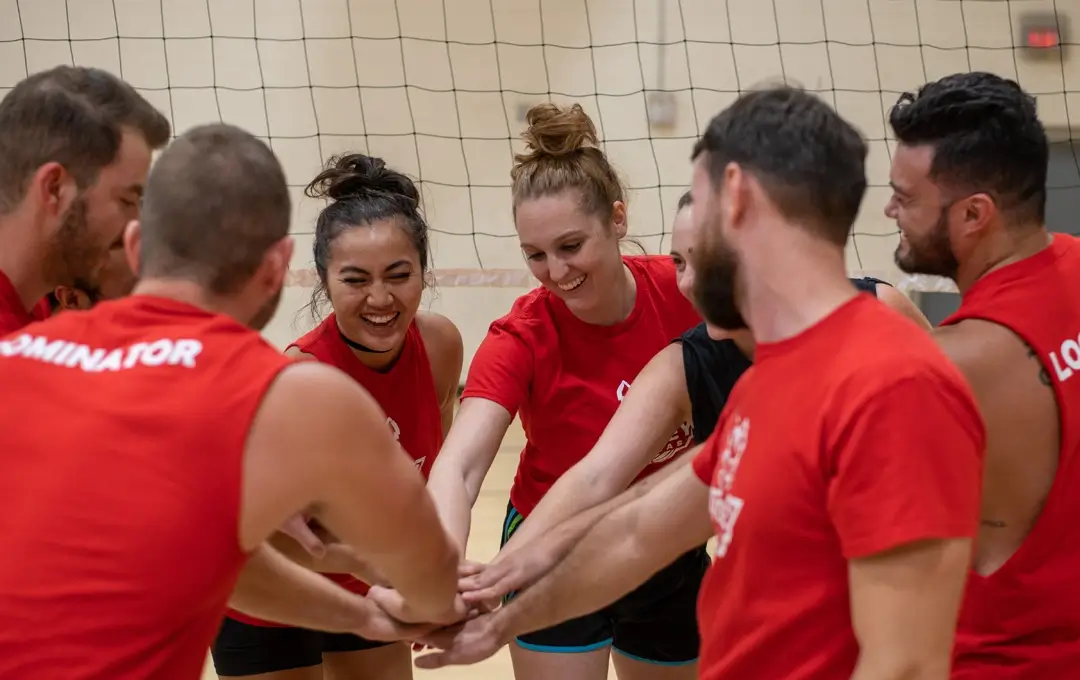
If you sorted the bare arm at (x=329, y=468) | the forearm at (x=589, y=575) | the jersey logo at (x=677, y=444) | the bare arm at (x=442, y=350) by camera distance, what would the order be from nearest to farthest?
the bare arm at (x=329, y=468) → the forearm at (x=589, y=575) → the jersey logo at (x=677, y=444) → the bare arm at (x=442, y=350)

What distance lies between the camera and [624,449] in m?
2.59

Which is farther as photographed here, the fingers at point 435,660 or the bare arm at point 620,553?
the fingers at point 435,660

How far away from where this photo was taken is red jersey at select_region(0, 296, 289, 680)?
4.76 feet

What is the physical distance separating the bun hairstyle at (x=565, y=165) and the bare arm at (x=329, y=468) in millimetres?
1380

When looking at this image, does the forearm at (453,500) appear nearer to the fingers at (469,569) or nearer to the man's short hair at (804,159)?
the fingers at (469,569)

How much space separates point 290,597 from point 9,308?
740mm

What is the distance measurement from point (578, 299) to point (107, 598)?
5.56ft

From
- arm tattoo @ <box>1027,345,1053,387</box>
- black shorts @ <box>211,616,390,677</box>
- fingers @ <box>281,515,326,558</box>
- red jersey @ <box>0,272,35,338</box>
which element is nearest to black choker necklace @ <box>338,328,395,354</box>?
fingers @ <box>281,515,326,558</box>

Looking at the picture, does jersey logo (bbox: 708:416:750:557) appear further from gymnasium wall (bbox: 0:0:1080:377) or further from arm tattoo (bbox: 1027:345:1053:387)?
gymnasium wall (bbox: 0:0:1080:377)

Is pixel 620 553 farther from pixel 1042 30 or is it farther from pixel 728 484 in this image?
pixel 1042 30

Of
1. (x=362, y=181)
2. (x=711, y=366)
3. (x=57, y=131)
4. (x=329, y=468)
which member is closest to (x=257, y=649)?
(x=362, y=181)

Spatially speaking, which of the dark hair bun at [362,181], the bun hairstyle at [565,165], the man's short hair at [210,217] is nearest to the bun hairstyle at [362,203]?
the dark hair bun at [362,181]

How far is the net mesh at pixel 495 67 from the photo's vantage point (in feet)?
25.2

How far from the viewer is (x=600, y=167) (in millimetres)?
3096
